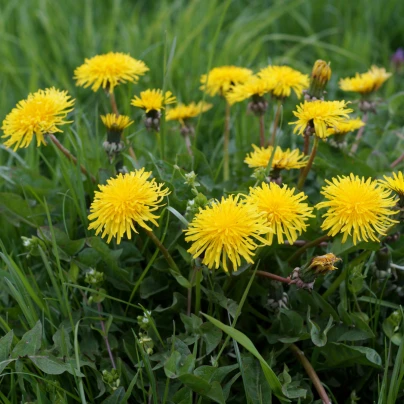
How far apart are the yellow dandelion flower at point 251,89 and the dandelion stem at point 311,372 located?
1.95ft

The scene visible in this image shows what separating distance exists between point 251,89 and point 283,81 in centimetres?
8

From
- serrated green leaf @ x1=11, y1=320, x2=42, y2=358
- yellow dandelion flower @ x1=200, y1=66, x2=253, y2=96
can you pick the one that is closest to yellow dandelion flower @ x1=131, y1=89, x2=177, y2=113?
yellow dandelion flower @ x1=200, y1=66, x2=253, y2=96

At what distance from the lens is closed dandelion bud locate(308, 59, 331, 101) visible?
4.17 feet

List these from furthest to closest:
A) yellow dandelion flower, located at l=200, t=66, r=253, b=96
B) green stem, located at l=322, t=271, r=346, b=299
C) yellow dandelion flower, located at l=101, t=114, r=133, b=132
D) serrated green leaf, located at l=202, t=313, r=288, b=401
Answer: yellow dandelion flower, located at l=200, t=66, r=253, b=96 < yellow dandelion flower, located at l=101, t=114, r=133, b=132 < green stem, located at l=322, t=271, r=346, b=299 < serrated green leaf, located at l=202, t=313, r=288, b=401

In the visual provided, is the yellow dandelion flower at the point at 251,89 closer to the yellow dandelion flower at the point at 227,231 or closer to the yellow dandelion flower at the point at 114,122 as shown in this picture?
the yellow dandelion flower at the point at 114,122

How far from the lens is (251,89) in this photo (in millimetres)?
1371

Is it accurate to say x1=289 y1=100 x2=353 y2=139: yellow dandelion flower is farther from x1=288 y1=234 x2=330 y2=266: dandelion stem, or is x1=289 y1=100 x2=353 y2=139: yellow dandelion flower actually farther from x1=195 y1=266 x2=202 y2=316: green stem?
x1=195 y1=266 x2=202 y2=316: green stem

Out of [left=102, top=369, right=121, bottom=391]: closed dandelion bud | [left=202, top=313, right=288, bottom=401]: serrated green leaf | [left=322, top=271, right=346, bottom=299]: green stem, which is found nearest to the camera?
[left=202, top=313, right=288, bottom=401]: serrated green leaf

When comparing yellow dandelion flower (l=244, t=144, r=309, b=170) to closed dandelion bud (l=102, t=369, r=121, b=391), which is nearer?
closed dandelion bud (l=102, t=369, r=121, b=391)

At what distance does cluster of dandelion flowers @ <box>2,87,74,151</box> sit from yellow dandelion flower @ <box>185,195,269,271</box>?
0.40m

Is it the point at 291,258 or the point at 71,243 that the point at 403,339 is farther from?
the point at 71,243

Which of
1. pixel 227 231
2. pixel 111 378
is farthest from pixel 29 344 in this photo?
pixel 227 231

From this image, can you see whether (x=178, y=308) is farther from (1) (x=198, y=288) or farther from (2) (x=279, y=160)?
(2) (x=279, y=160)

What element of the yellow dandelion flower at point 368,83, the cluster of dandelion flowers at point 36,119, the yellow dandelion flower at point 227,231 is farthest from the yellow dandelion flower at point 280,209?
the yellow dandelion flower at point 368,83
